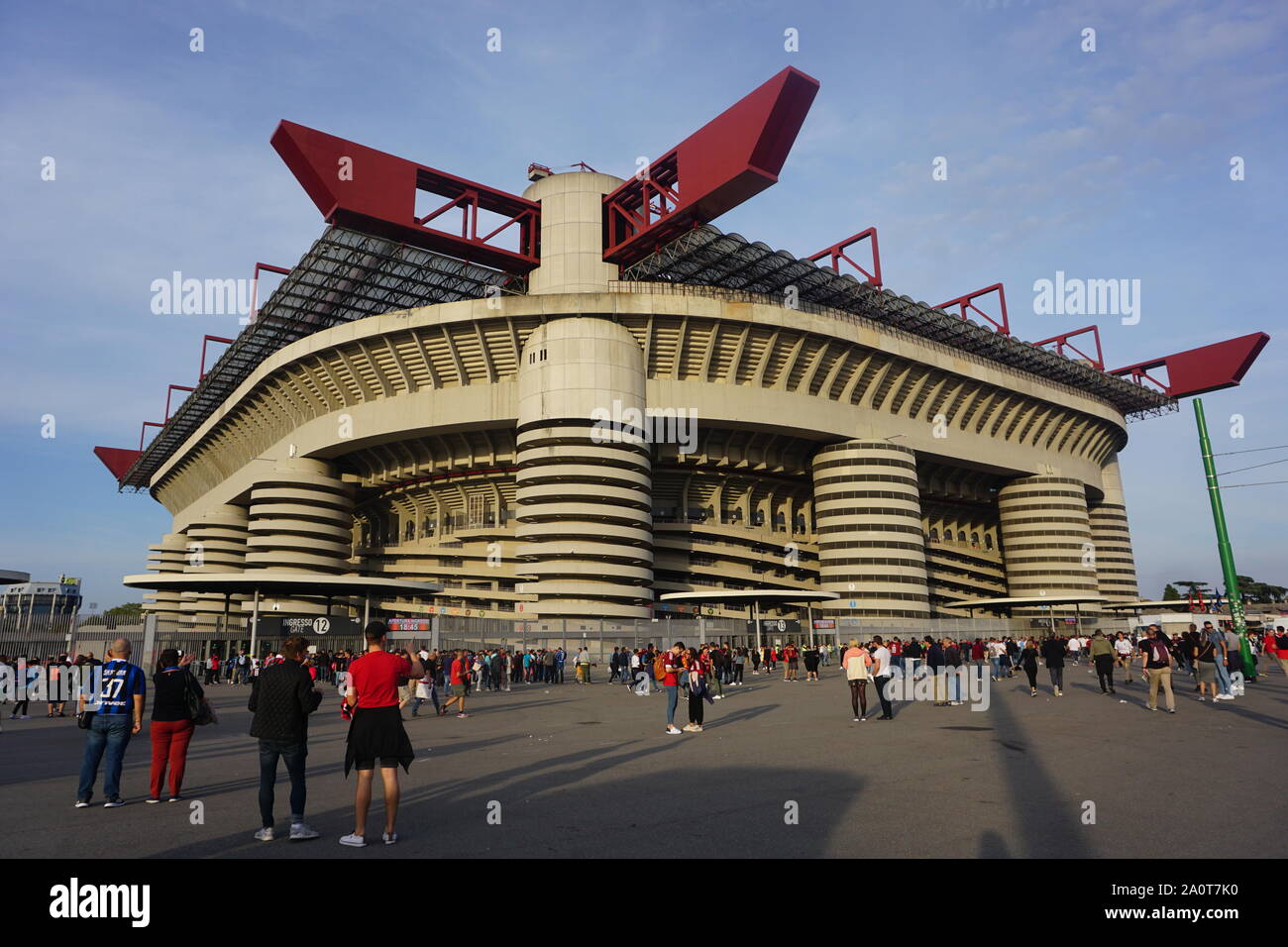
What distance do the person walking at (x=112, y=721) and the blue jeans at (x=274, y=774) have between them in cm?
238

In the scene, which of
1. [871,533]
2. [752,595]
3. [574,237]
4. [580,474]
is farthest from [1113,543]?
[574,237]

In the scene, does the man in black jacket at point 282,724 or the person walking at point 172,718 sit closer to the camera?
the man in black jacket at point 282,724

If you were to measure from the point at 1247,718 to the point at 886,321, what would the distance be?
41.8 meters

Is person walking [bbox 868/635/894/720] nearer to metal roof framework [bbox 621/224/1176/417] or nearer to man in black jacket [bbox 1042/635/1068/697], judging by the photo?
man in black jacket [bbox 1042/635/1068/697]

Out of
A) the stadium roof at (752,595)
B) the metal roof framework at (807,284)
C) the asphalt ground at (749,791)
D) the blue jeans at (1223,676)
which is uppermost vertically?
the metal roof framework at (807,284)

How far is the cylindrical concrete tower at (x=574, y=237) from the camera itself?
4659cm

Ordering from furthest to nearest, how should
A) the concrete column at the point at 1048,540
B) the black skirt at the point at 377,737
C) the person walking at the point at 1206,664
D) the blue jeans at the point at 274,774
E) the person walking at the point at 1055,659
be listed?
the concrete column at the point at 1048,540
the person walking at the point at 1055,659
the person walking at the point at 1206,664
the blue jeans at the point at 274,774
the black skirt at the point at 377,737

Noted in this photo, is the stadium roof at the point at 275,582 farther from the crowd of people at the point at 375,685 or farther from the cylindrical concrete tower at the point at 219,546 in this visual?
the cylindrical concrete tower at the point at 219,546

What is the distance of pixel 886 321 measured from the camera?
176 feet

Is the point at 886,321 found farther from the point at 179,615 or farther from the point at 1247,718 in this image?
the point at 179,615

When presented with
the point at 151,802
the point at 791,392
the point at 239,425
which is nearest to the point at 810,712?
the point at 151,802

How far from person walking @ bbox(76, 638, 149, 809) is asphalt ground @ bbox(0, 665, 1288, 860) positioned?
0.87 ft

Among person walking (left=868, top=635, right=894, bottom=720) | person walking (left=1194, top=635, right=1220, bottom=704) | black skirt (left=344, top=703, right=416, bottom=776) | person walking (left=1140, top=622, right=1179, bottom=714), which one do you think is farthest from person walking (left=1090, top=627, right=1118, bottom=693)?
black skirt (left=344, top=703, right=416, bottom=776)

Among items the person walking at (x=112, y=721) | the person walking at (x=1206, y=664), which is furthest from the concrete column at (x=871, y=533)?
the person walking at (x=112, y=721)
